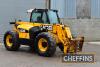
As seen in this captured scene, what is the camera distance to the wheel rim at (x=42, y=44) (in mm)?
15734

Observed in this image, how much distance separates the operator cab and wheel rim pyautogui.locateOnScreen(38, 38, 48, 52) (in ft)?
3.87

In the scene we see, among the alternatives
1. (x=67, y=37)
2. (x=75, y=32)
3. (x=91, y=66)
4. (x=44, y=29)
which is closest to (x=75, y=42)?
(x=67, y=37)

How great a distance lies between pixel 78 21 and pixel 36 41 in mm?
7305

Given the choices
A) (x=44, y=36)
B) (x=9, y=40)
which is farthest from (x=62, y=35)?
(x=9, y=40)

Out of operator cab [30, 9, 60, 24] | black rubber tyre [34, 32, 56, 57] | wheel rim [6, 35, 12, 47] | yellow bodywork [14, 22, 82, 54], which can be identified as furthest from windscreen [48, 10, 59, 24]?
wheel rim [6, 35, 12, 47]

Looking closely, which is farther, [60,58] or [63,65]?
[60,58]

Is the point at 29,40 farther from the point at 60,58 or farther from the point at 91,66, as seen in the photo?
the point at 91,66

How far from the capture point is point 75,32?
903 inches

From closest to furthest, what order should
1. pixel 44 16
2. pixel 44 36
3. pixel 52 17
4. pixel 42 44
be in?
pixel 44 36 < pixel 42 44 < pixel 44 16 < pixel 52 17

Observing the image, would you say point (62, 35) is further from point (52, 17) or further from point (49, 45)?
point (52, 17)

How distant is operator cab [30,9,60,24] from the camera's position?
55.1 feet

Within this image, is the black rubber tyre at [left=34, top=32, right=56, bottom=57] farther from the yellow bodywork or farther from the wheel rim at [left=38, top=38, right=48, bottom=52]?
the yellow bodywork

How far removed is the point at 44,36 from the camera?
15664mm

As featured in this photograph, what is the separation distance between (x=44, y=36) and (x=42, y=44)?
41 centimetres
